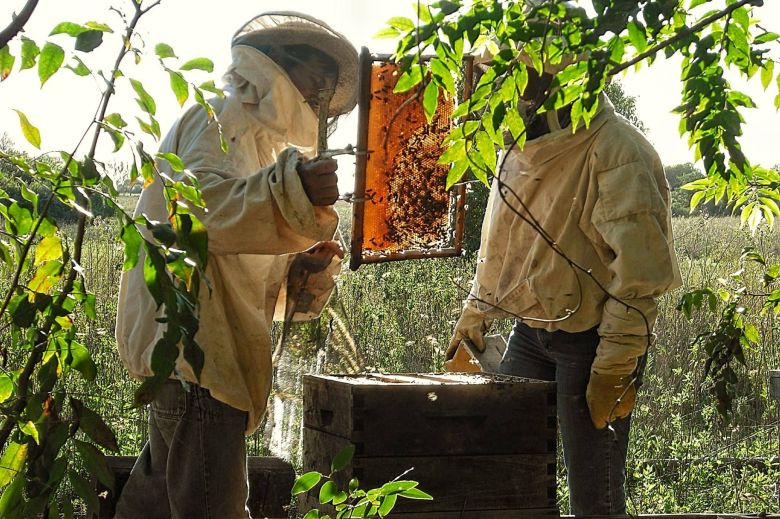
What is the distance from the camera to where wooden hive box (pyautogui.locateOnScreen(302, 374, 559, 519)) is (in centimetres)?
219

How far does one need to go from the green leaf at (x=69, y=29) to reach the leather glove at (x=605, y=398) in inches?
82.8

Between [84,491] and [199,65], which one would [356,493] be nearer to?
[84,491]

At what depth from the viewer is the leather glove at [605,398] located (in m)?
2.88

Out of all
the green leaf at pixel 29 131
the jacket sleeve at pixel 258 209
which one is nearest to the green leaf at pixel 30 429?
the green leaf at pixel 29 131

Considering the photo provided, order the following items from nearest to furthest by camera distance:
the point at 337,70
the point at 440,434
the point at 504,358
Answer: the point at 440,434, the point at 337,70, the point at 504,358

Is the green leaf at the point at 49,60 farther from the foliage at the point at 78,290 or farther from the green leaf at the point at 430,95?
the green leaf at the point at 430,95

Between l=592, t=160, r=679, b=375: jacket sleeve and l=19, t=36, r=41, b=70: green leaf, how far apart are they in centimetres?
202

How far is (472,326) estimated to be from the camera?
11.2 ft

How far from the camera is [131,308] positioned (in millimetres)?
2492

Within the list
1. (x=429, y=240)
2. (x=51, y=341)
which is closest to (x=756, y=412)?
(x=429, y=240)

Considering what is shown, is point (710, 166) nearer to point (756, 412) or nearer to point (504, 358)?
point (504, 358)

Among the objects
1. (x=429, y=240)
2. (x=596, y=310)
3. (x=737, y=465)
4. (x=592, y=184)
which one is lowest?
(x=737, y=465)

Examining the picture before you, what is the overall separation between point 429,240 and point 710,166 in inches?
40.3

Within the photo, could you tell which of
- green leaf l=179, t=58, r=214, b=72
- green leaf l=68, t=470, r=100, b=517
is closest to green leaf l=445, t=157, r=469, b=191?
green leaf l=179, t=58, r=214, b=72
